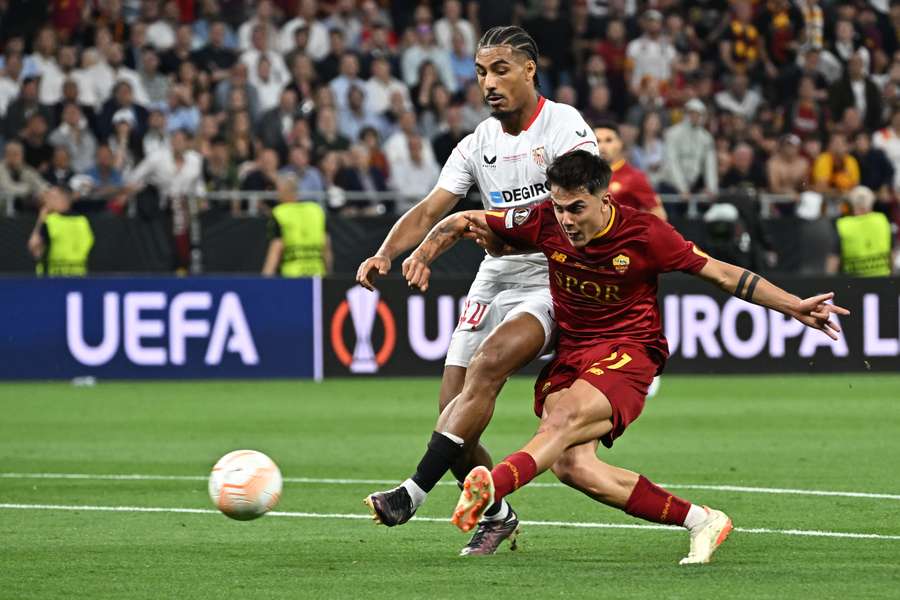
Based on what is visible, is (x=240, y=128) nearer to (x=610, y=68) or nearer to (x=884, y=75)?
(x=610, y=68)

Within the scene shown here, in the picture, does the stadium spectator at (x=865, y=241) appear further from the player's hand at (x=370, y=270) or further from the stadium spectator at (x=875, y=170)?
the player's hand at (x=370, y=270)

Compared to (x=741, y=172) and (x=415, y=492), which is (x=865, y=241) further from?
(x=415, y=492)

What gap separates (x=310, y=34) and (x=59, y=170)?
4.24 meters

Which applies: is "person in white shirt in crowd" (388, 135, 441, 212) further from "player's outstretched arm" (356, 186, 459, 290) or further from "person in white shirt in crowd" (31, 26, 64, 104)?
"player's outstretched arm" (356, 186, 459, 290)

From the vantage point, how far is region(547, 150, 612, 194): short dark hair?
23.3 feet

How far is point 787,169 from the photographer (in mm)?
21984

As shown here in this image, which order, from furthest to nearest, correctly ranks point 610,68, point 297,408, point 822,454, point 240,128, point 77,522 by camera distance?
point 610,68 < point 240,128 < point 297,408 < point 822,454 < point 77,522

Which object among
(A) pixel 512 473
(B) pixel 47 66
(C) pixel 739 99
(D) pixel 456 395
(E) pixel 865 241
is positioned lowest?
(A) pixel 512 473

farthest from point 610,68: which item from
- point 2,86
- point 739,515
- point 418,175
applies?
point 739,515

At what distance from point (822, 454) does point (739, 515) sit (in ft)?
10.5

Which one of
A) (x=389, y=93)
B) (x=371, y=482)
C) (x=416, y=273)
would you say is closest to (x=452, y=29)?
(x=389, y=93)

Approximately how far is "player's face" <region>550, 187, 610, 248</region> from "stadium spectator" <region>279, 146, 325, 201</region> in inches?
528

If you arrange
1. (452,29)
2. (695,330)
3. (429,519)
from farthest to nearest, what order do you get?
(452,29), (695,330), (429,519)

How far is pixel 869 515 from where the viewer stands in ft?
28.7
